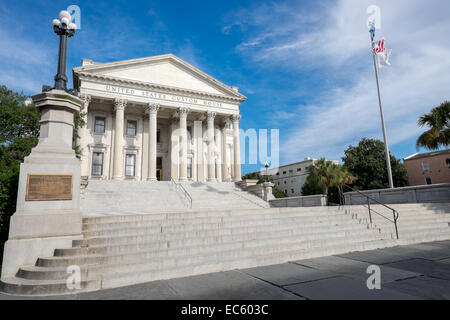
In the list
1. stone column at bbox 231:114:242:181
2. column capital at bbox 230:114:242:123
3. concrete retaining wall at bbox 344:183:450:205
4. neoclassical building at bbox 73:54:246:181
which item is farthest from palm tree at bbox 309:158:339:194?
column capital at bbox 230:114:242:123

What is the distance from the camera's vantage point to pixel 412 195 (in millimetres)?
15086

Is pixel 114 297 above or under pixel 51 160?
under

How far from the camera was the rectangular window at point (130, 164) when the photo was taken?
98.0 feet

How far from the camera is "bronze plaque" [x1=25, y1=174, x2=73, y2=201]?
6023 mm

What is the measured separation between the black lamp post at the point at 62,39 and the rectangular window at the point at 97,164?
76.9 feet

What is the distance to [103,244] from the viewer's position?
6191mm

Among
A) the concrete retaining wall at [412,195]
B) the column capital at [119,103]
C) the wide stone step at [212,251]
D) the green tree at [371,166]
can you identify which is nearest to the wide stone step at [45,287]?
the wide stone step at [212,251]

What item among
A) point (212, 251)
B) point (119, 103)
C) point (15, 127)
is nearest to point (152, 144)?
point (119, 103)

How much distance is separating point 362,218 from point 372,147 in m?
38.5

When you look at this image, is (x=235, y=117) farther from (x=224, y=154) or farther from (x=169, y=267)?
(x=169, y=267)

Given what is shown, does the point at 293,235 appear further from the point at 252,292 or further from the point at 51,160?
the point at 51,160
